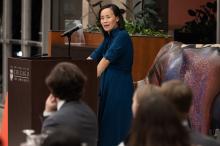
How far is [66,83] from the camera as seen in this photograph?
4.22 meters

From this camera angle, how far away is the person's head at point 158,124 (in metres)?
3.08

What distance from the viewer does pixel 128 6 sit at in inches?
367

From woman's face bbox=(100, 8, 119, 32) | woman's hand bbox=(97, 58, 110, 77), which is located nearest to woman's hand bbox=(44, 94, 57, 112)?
woman's hand bbox=(97, 58, 110, 77)

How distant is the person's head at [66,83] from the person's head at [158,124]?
1143mm

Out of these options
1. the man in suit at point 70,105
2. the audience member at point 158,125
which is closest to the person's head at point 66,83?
the man in suit at point 70,105

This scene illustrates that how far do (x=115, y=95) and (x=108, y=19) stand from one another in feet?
2.57

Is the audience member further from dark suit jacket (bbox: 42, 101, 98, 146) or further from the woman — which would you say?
the woman

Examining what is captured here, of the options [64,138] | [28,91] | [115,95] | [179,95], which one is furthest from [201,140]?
[115,95]

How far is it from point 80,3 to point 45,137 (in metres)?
7.49

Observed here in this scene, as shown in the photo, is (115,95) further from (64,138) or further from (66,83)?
(64,138)

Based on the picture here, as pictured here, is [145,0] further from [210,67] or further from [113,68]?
[210,67]

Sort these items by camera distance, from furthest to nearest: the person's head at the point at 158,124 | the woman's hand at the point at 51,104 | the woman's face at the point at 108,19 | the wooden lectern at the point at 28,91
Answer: the woman's face at the point at 108,19 < the wooden lectern at the point at 28,91 < the woman's hand at the point at 51,104 < the person's head at the point at 158,124

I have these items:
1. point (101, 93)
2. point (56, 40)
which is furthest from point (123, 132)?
point (56, 40)

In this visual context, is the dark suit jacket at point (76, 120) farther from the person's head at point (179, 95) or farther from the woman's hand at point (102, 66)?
the woman's hand at point (102, 66)
